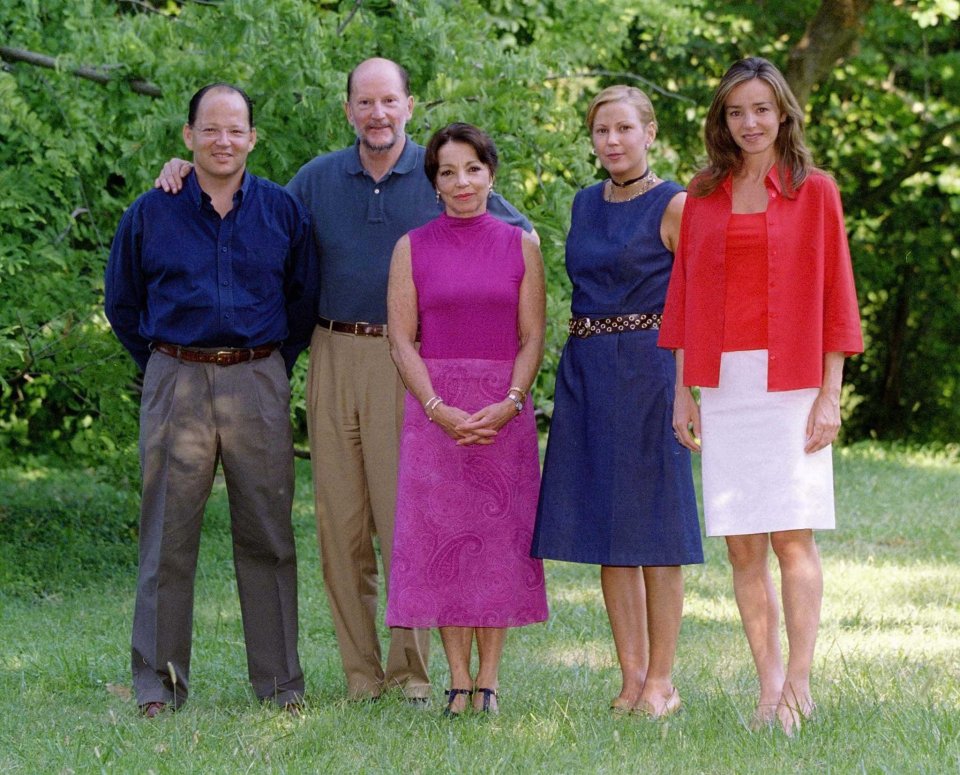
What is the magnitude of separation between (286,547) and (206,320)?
0.87m

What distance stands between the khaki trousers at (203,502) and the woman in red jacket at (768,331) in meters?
1.51

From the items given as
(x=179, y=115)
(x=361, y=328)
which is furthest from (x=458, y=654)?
(x=179, y=115)

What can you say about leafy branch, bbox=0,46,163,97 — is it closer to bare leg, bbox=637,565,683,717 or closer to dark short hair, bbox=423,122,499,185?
dark short hair, bbox=423,122,499,185

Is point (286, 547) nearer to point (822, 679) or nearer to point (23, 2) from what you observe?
point (822, 679)

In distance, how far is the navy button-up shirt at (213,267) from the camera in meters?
4.89

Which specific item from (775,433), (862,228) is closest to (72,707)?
(775,433)

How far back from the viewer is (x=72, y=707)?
5207 millimetres

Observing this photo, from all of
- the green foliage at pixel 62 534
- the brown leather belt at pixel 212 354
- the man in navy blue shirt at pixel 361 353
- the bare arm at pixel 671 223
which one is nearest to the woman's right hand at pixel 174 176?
the man in navy blue shirt at pixel 361 353

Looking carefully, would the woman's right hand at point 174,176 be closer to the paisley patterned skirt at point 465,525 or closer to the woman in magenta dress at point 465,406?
the woman in magenta dress at point 465,406

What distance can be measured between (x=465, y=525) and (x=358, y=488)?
58 cm

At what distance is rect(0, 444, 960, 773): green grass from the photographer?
4145 mm

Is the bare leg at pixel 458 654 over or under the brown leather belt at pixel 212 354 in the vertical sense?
under

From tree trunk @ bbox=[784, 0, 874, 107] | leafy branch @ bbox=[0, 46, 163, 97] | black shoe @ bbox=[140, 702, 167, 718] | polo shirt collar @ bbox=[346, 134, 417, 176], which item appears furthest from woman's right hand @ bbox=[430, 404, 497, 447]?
tree trunk @ bbox=[784, 0, 874, 107]

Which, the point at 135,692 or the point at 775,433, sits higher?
the point at 775,433
